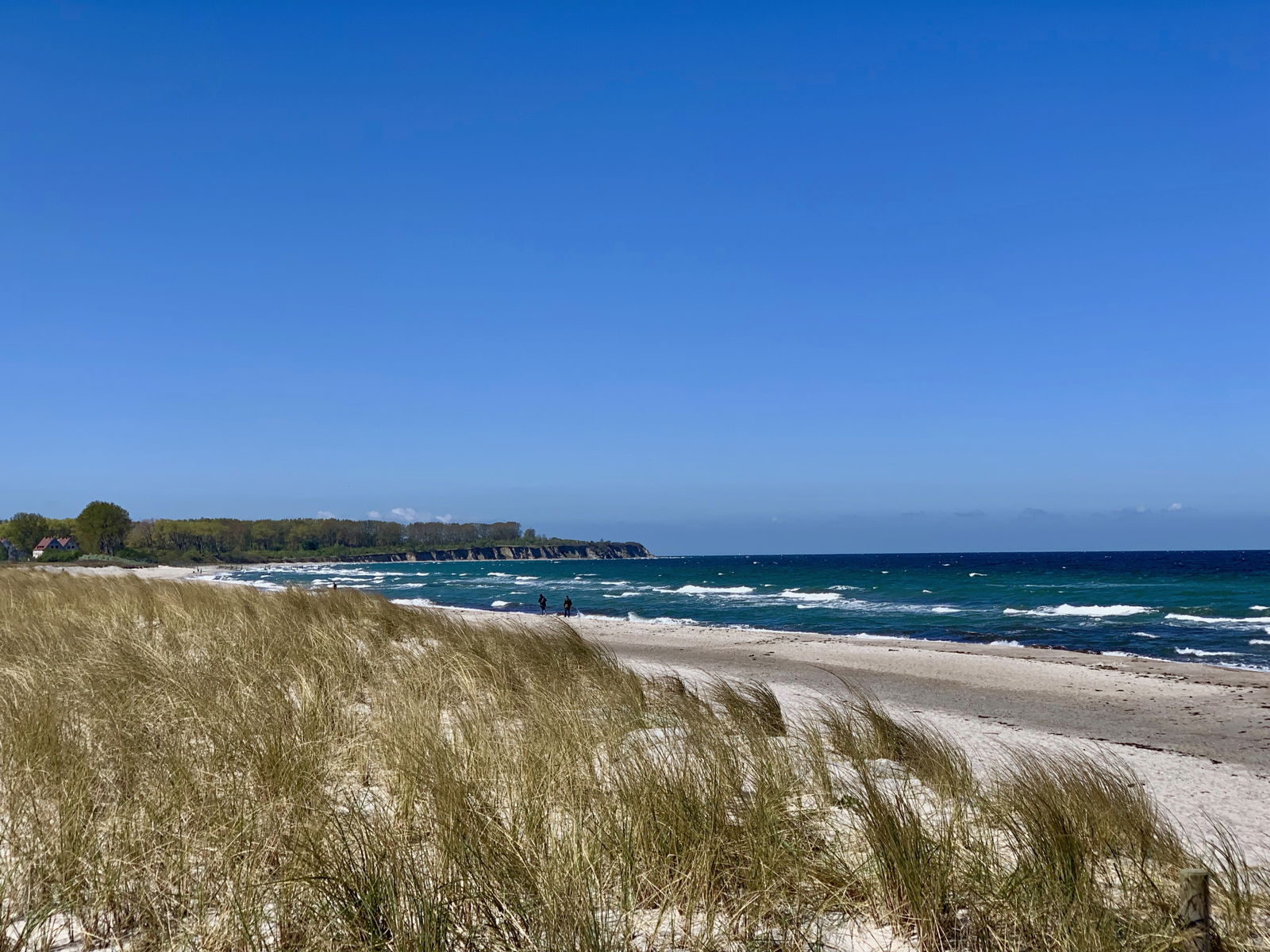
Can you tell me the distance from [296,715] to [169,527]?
6911 inches

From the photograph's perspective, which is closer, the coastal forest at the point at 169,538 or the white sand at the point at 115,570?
the white sand at the point at 115,570

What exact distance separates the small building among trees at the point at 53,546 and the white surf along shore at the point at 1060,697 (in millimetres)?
130301

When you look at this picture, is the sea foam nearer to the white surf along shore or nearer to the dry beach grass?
the white surf along shore

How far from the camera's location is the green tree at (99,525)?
118000 mm

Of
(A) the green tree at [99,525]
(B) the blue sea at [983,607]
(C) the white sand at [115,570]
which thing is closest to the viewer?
(B) the blue sea at [983,607]

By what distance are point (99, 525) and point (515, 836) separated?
139m

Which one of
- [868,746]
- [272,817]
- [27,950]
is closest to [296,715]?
[272,817]

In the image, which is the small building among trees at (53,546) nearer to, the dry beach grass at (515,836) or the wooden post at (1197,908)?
the dry beach grass at (515,836)

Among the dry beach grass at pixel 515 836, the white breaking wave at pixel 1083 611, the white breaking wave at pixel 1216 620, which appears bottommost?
the white breaking wave at pixel 1083 611

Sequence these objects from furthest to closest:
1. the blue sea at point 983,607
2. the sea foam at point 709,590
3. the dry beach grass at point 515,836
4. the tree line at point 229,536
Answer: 1. the tree line at point 229,536
2. the sea foam at point 709,590
3. the blue sea at point 983,607
4. the dry beach grass at point 515,836

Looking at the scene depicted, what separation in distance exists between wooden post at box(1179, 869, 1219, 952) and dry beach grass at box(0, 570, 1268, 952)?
12cm

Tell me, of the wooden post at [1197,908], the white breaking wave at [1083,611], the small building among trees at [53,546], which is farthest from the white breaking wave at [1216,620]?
the small building among trees at [53,546]

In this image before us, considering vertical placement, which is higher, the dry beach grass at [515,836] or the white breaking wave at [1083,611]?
the dry beach grass at [515,836]

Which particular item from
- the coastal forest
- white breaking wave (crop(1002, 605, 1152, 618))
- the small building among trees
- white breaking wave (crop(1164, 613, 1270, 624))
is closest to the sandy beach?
white breaking wave (crop(1164, 613, 1270, 624))
